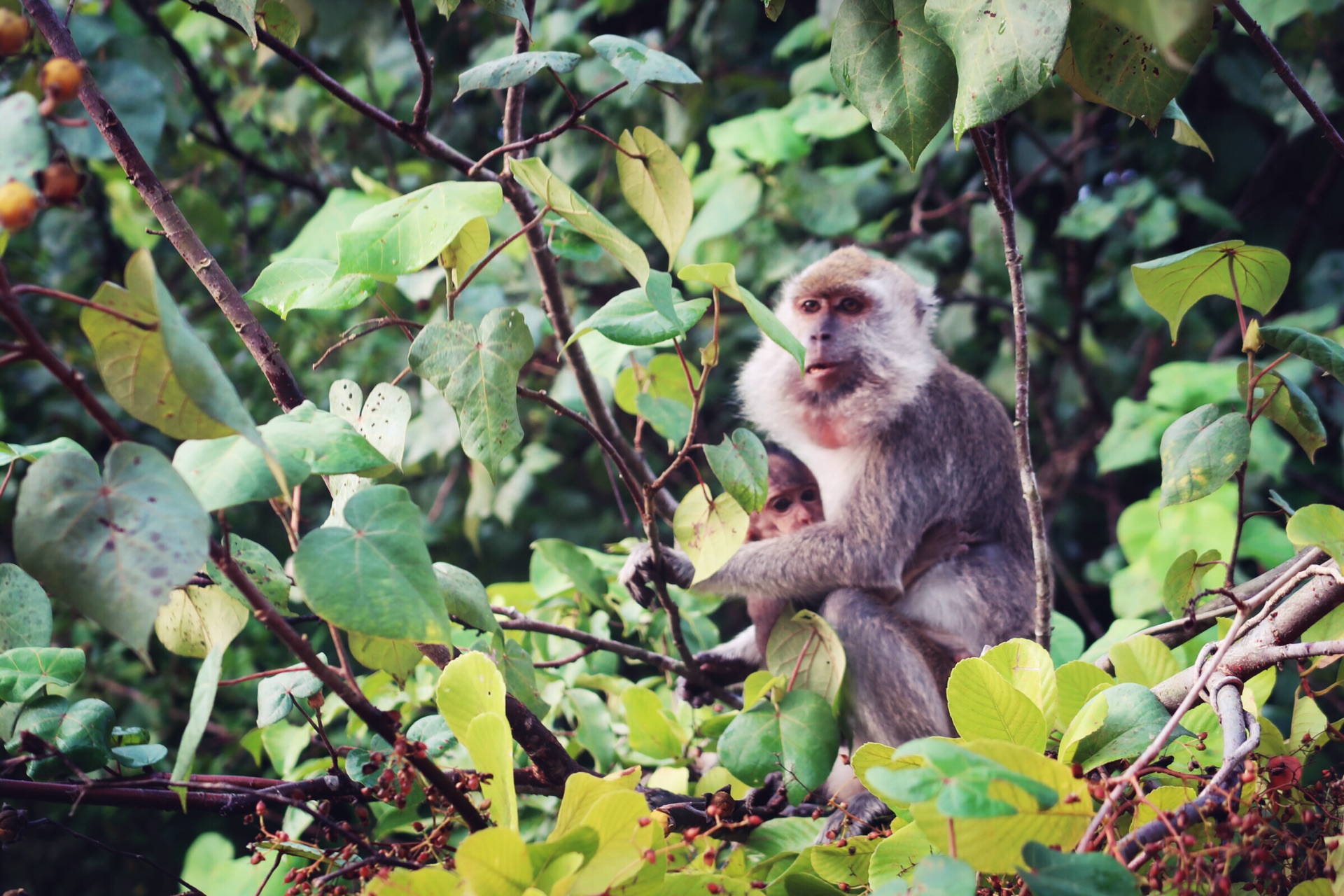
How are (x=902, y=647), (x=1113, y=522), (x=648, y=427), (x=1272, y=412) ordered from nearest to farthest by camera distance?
(x=1272, y=412), (x=902, y=647), (x=648, y=427), (x=1113, y=522)

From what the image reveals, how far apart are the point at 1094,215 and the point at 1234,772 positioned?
118 inches

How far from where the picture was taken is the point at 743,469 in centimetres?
119

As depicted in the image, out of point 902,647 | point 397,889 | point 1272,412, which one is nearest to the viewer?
point 397,889

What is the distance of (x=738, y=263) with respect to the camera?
330cm

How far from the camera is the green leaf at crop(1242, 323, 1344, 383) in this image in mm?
1069

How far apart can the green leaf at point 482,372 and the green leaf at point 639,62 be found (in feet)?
1.02

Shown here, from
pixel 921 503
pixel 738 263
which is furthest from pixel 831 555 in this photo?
pixel 738 263

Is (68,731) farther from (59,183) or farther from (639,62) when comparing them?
(639,62)

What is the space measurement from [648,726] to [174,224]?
1028 millimetres

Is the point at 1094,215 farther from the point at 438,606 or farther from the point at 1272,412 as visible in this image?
the point at 438,606

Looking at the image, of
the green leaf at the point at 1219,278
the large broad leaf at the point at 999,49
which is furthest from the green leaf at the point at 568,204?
the green leaf at the point at 1219,278

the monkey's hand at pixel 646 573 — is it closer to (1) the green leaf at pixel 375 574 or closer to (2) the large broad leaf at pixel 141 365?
(1) the green leaf at pixel 375 574

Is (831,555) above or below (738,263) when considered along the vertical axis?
below

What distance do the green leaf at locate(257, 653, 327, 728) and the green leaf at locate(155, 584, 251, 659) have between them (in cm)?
9
